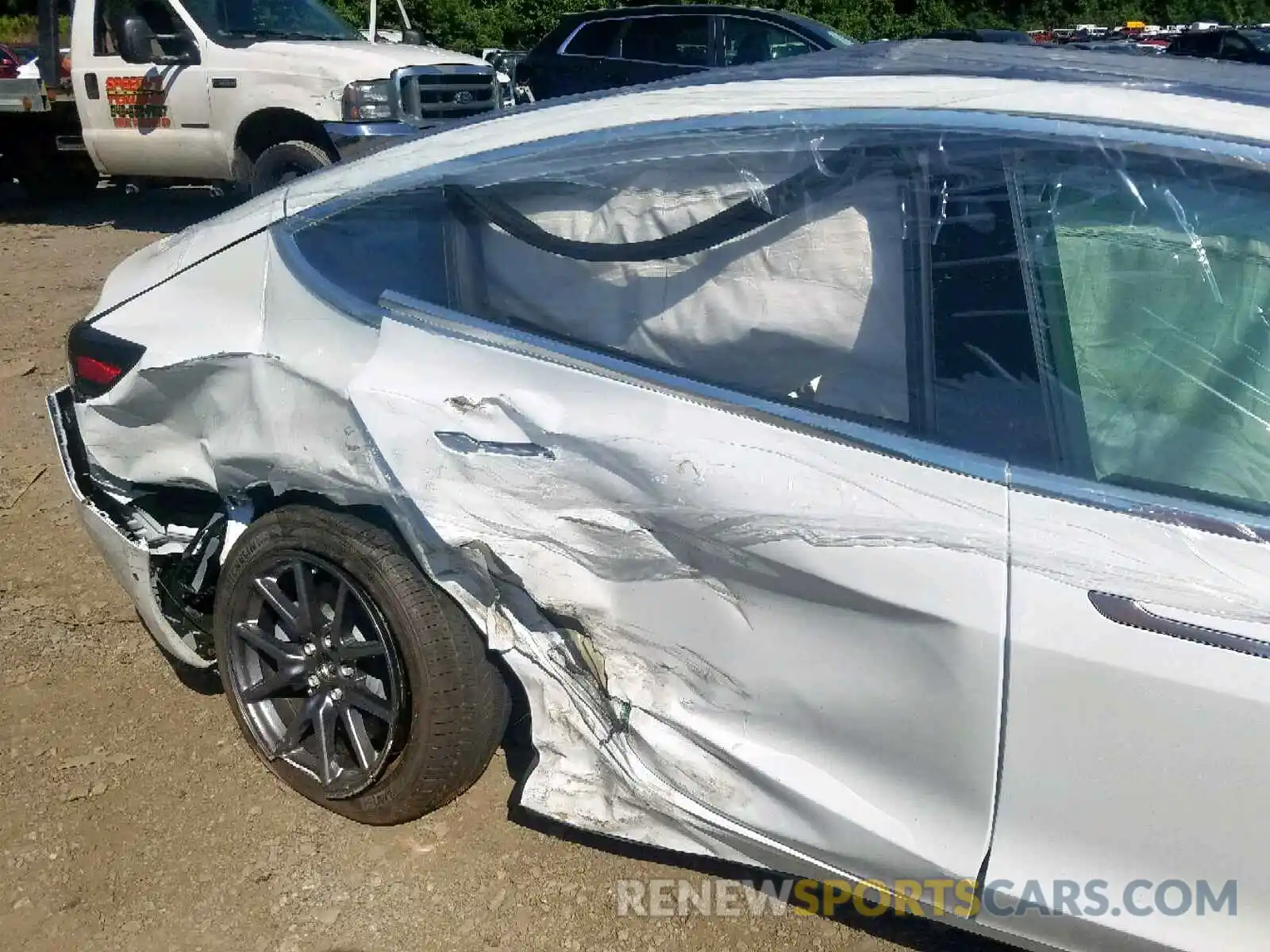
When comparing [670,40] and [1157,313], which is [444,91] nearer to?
[670,40]

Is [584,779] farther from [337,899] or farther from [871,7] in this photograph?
[871,7]

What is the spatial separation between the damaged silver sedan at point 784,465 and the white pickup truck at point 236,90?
17.9 feet

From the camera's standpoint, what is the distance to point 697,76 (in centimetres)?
240

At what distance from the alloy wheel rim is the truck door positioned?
6.87 metres

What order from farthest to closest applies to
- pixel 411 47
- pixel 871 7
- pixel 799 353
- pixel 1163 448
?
pixel 871 7 → pixel 411 47 → pixel 799 353 → pixel 1163 448

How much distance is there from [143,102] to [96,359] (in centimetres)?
713

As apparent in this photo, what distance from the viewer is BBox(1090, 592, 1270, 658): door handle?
156 centimetres

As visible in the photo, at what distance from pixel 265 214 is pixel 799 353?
1241mm

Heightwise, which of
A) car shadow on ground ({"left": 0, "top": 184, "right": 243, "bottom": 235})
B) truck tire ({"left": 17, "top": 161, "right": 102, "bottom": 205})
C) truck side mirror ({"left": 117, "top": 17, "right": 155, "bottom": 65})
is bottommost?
car shadow on ground ({"left": 0, "top": 184, "right": 243, "bottom": 235})

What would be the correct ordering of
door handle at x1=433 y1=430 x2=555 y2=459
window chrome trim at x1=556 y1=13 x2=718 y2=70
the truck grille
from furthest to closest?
window chrome trim at x1=556 y1=13 x2=718 y2=70 → the truck grille → door handle at x1=433 y1=430 x2=555 y2=459

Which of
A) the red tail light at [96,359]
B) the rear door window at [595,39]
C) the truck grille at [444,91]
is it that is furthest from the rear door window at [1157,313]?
the rear door window at [595,39]

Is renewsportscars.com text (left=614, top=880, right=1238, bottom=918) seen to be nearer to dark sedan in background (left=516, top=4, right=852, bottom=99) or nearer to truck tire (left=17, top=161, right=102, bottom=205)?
dark sedan in background (left=516, top=4, right=852, bottom=99)

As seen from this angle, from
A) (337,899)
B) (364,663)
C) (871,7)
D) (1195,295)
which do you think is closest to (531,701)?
(364,663)

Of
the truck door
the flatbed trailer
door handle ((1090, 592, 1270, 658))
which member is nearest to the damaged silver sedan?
door handle ((1090, 592, 1270, 658))
